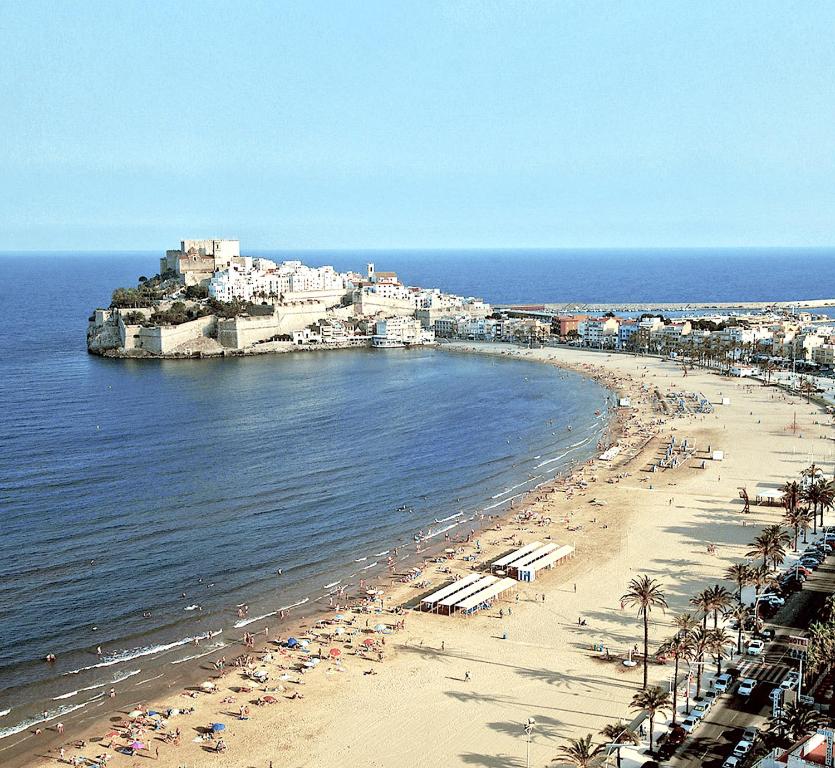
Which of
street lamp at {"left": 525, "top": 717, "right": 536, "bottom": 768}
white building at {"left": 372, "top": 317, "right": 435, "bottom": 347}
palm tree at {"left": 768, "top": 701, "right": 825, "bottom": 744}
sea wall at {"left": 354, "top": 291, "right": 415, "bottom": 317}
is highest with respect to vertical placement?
sea wall at {"left": 354, "top": 291, "right": 415, "bottom": 317}

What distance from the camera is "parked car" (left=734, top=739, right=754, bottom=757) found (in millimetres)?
20631

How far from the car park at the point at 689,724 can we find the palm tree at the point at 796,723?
203cm

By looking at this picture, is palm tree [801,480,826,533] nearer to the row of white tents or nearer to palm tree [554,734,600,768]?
the row of white tents

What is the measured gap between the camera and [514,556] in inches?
1384

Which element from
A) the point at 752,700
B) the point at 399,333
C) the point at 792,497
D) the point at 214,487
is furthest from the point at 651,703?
the point at 399,333

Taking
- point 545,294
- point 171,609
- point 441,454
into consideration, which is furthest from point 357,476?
point 545,294

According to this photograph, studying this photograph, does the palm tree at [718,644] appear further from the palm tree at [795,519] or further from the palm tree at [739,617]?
the palm tree at [795,519]

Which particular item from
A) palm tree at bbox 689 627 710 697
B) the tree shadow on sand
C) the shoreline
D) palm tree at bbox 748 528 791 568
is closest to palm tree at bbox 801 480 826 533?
palm tree at bbox 748 528 791 568

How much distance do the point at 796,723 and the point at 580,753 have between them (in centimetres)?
494

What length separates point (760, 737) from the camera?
2067cm

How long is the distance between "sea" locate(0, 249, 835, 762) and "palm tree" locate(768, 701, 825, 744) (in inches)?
650

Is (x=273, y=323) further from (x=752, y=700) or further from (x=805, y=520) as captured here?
(x=752, y=700)

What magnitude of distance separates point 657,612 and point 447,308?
9424 centimetres

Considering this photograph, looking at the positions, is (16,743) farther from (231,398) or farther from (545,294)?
(545,294)
